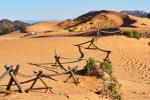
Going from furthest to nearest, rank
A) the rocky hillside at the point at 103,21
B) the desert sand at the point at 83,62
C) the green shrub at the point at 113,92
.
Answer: the rocky hillside at the point at 103,21 → the desert sand at the point at 83,62 → the green shrub at the point at 113,92

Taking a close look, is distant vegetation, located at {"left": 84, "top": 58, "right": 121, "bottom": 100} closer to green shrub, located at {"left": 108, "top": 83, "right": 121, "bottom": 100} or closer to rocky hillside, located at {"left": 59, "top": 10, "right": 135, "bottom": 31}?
green shrub, located at {"left": 108, "top": 83, "right": 121, "bottom": 100}

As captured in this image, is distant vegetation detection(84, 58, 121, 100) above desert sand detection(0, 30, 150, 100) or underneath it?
above

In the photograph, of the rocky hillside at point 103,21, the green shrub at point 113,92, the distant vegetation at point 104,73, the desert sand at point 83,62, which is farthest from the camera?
the rocky hillside at point 103,21

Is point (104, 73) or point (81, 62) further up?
point (104, 73)

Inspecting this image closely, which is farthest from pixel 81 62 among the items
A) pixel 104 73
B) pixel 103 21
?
pixel 103 21

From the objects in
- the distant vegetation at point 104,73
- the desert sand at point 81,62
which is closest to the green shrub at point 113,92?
the distant vegetation at point 104,73

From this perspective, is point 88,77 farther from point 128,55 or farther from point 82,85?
point 128,55

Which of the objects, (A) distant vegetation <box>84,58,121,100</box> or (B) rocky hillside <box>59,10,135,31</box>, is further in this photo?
(B) rocky hillside <box>59,10,135,31</box>

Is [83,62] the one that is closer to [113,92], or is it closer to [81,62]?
[81,62]

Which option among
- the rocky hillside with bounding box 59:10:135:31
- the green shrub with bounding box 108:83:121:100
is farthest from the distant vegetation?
the rocky hillside with bounding box 59:10:135:31

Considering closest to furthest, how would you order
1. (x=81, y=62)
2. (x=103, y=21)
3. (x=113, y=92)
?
(x=113, y=92) → (x=81, y=62) → (x=103, y=21)

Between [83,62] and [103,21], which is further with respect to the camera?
[103,21]

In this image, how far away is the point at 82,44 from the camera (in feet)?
88.9

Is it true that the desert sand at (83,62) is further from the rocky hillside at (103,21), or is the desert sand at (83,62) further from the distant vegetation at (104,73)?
the rocky hillside at (103,21)
